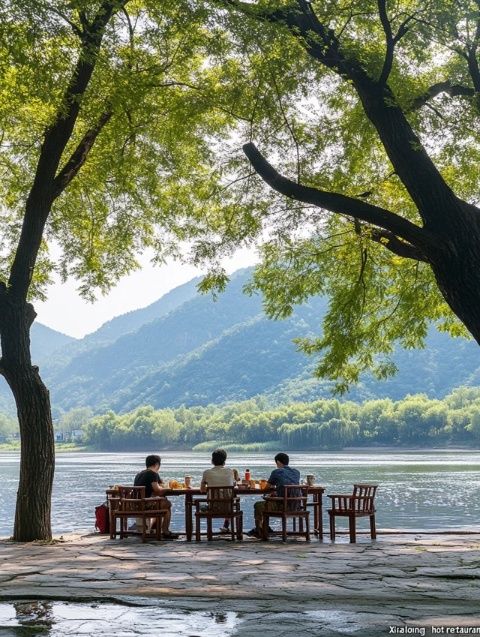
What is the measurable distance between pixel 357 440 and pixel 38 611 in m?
131

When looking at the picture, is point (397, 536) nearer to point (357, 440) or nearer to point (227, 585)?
point (227, 585)

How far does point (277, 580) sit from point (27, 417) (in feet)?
19.6

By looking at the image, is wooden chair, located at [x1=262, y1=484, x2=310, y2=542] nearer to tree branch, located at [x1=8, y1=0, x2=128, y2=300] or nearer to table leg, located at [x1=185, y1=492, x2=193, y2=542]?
table leg, located at [x1=185, y1=492, x2=193, y2=542]

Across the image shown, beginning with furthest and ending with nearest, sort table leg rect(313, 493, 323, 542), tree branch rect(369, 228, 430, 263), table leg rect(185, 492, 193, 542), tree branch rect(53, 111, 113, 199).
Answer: tree branch rect(53, 111, 113, 199) < table leg rect(313, 493, 323, 542) < table leg rect(185, 492, 193, 542) < tree branch rect(369, 228, 430, 263)

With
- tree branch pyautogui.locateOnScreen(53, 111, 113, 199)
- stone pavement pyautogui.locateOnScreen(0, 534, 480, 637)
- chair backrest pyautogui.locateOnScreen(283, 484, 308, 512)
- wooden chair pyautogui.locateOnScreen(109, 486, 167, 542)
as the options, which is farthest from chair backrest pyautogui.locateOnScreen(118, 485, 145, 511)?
tree branch pyautogui.locateOnScreen(53, 111, 113, 199)

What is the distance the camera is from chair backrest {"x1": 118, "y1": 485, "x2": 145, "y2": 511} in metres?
12.6

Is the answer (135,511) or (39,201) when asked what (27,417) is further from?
(39,201)

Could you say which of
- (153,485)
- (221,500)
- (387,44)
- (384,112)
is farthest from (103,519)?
(387,44)

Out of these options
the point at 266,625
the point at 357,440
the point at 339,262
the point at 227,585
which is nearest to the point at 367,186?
the point at 339,262

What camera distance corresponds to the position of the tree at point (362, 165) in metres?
10.0

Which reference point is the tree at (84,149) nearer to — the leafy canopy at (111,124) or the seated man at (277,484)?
the leafy canopy at (111,124)

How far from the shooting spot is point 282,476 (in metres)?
13.0

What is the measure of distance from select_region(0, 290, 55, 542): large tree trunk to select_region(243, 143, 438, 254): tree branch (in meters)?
4.92

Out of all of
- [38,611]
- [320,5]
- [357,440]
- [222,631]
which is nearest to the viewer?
[222,631]
